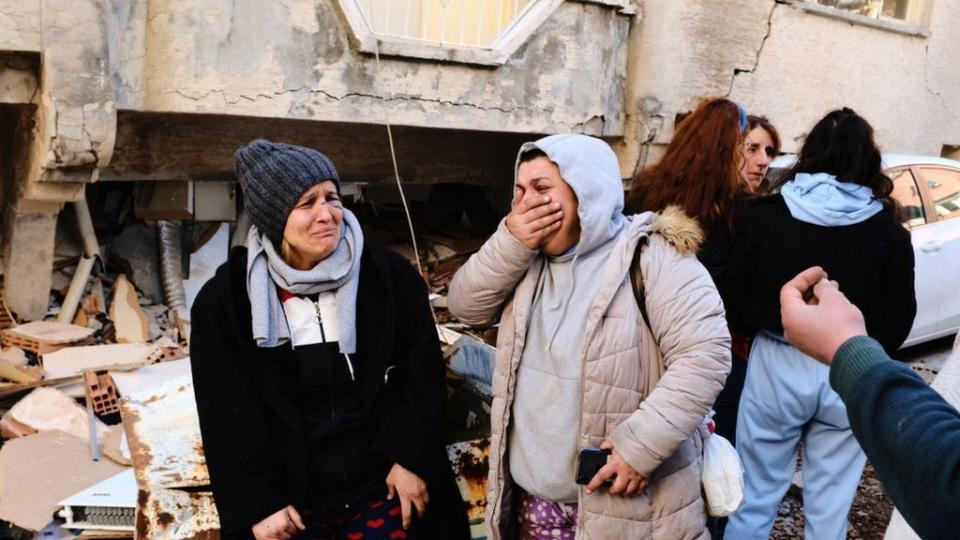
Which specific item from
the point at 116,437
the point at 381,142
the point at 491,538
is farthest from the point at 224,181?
the point at 491,538

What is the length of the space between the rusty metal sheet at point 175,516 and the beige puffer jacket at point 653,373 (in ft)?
3.74

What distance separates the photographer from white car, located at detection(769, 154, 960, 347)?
6008mm

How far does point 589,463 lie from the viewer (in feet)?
6.86

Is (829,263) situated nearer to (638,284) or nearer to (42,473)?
(638,284)

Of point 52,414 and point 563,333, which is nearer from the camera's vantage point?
point 563,333

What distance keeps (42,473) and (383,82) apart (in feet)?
9.93

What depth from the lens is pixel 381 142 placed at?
6.81 meters

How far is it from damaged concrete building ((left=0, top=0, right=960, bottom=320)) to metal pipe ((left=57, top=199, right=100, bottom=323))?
18cm

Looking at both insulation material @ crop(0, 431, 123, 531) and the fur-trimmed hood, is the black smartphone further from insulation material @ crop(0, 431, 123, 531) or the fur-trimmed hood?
insulation material @ crop(0, 431, 123, 531)

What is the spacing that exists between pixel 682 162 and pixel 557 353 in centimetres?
126

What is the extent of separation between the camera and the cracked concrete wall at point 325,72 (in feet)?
15.6

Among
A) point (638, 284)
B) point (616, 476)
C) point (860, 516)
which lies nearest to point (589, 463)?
point (616, 476)

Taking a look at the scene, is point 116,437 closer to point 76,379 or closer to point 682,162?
point 76,379

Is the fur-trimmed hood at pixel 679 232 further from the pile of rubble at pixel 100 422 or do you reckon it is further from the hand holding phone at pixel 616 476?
the pile of rubble at pixel 100 422
